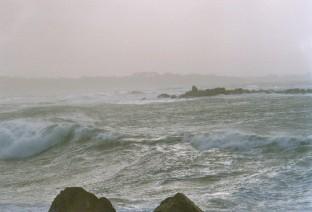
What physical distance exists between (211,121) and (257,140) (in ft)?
22.9

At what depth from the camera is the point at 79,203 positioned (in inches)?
280

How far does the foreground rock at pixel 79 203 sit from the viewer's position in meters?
7.04

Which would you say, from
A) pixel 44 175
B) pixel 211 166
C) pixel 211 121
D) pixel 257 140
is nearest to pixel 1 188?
pixel 44 175

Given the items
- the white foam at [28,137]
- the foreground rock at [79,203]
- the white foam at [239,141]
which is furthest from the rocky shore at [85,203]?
the white foam at [28,137]

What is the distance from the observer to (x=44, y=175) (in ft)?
47.1

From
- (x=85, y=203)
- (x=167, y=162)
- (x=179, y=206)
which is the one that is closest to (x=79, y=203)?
(x=85, y=203)

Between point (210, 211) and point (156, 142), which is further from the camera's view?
point (156, 142)

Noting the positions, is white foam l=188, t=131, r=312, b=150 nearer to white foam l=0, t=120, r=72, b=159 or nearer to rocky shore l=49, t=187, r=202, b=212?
white foam l=0, t=120, r=72, b=159

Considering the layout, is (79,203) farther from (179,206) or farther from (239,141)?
(239,141)

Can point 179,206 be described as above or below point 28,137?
above

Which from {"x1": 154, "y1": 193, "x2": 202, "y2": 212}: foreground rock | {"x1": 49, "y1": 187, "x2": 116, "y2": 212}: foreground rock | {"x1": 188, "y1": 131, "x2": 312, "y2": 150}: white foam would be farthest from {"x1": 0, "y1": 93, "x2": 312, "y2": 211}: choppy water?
{"x1": 154, "y1": 193, "x2": 202, "y2": 212}: foreground rock

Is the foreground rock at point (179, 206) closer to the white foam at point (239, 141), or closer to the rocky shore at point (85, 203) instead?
the rocky shore at point (85, 203)

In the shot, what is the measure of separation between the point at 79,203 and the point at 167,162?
707cm

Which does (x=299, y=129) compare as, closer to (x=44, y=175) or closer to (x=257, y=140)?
(x=257, y=140)
